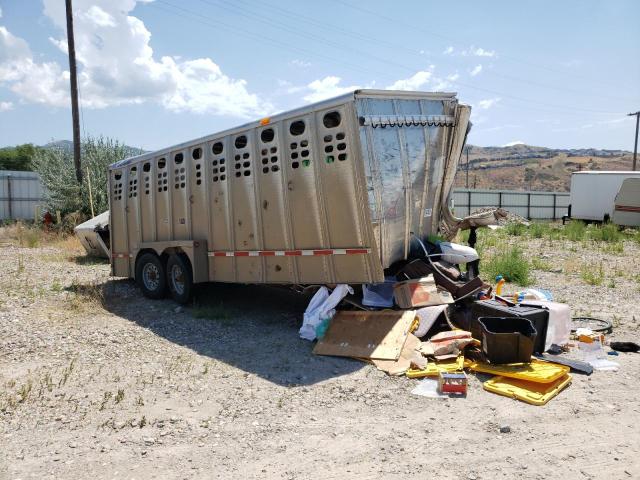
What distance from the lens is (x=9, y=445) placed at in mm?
3996

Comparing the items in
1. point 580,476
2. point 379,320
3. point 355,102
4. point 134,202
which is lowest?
point 580,476

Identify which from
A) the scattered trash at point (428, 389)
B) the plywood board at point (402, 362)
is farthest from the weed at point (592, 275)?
the scattered trash at point (428, 389)

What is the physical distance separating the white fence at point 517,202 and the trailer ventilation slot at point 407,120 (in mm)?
26536

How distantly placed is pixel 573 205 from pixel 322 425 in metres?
26.5

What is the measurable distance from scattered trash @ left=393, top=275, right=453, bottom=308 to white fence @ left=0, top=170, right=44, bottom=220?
25457mm

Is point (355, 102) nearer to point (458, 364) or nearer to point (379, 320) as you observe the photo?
point (379, 320)

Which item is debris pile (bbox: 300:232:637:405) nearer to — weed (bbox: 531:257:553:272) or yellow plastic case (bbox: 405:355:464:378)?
yellow plastic case (bbox: 405:355:464:378)

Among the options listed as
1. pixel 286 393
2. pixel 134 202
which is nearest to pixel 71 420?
pixel 286 393

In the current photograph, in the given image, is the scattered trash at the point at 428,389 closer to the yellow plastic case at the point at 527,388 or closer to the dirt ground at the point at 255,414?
the dirt ground at the point at 255,414

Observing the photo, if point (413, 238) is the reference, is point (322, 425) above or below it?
below

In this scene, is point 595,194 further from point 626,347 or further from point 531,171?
point 531,171

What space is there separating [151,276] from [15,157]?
57.2 m

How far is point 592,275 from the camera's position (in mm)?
11164

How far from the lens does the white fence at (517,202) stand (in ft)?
112
